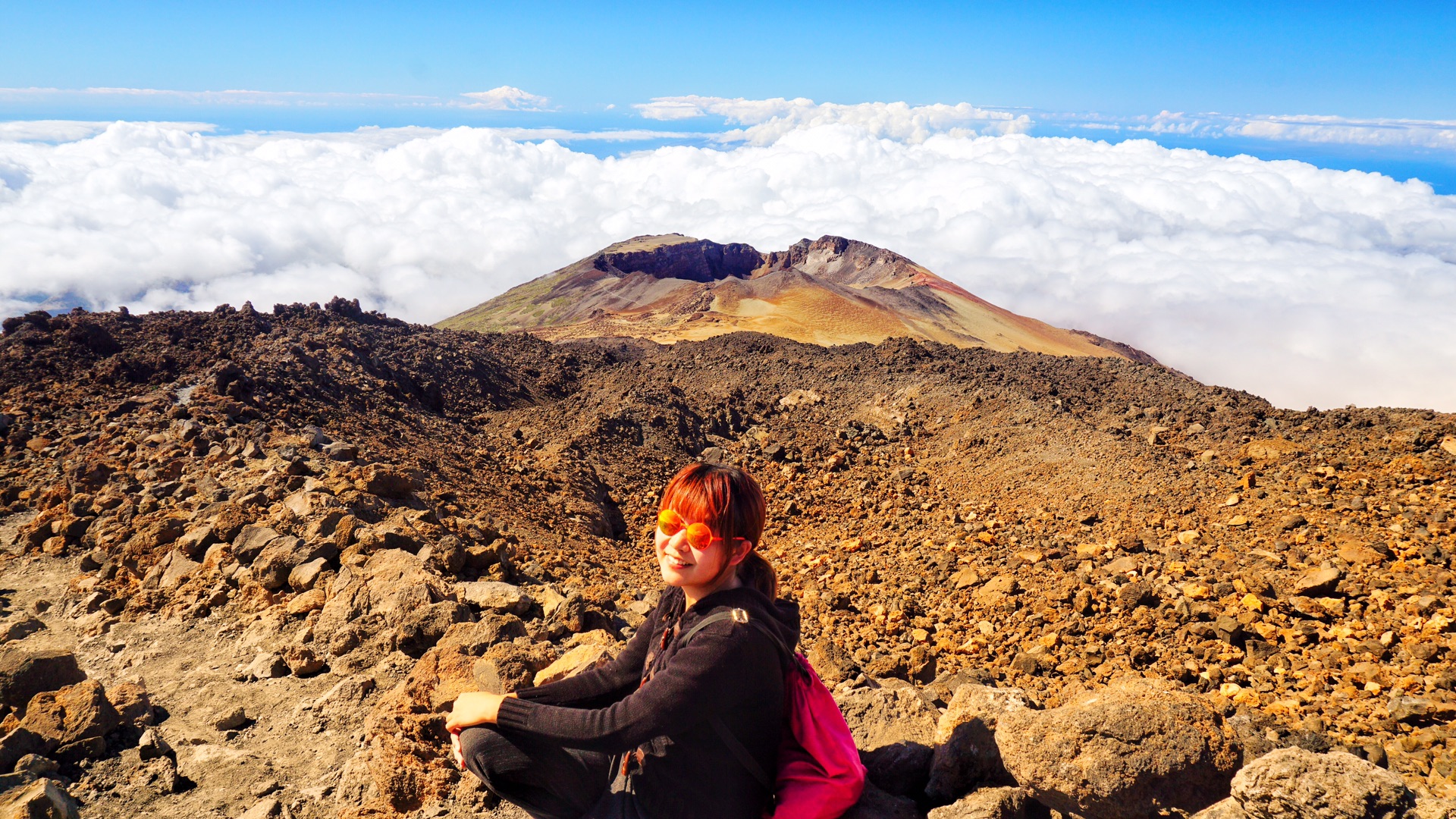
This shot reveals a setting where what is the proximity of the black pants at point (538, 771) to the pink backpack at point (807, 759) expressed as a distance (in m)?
0.56

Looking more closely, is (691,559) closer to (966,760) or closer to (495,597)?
(966,760)

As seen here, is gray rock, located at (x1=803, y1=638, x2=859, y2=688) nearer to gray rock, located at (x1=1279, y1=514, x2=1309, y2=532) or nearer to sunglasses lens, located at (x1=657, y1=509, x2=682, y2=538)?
sunglasses lens, located at (x1=657, y1=509, x2=682, y2=538)

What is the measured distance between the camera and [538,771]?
8.35 feet

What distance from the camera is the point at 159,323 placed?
55.9 feet

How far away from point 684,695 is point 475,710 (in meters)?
0.76

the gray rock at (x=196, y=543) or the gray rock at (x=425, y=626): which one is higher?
the gray rock at (x=425, y=626)

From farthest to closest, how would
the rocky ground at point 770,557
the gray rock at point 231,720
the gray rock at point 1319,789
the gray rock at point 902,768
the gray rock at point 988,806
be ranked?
the gray rock at point 231,720 → the rocky ground at point 770,557 → the gray rock at point 902,768 → the gray rock at point 988,806 → the gray rock at point 1319,789

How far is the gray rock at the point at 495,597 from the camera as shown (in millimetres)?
5164

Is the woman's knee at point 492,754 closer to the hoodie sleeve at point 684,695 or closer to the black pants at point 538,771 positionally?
the black pants at point 538,771

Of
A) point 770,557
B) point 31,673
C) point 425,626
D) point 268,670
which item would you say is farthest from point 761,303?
point 31,673

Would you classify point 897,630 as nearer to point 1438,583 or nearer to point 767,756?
point 1438,583

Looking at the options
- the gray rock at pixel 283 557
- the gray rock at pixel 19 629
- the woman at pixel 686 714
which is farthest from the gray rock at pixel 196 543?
the woman at pixel 686 714

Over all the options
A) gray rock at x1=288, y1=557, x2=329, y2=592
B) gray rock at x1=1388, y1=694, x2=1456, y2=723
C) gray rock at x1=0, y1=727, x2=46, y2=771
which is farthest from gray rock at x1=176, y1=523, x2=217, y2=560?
gray rock at x1=1388, y1=694, x2=1456, y2=723

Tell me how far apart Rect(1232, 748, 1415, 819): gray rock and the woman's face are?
179 cm
